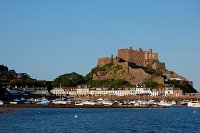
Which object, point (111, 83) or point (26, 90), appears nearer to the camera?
point (26, 90)

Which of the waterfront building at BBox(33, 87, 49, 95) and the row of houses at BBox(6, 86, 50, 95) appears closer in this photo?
the row of houses at BBox(6, 86, 50, 95)

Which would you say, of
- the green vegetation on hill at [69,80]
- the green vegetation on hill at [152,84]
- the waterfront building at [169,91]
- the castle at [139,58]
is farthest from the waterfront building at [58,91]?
the waterfront building at [169,91]

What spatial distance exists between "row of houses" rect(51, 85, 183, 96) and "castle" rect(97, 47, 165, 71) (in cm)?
1562

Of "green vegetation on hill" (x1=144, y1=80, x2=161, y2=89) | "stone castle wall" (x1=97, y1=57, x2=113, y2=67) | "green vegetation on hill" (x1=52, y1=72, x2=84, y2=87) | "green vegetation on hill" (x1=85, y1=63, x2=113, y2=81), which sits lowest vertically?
"green vegetation on hill" (x1=144, y1=80, x2=161, y2=89)

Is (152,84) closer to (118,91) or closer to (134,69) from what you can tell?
(134,69)

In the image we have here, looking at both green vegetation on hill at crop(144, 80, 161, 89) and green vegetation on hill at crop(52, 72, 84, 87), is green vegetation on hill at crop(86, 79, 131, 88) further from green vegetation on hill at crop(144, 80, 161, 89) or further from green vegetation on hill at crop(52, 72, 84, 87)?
green vegetation on hill at crop(52, 72, 84, 87)

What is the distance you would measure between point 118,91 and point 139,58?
69.9 ft

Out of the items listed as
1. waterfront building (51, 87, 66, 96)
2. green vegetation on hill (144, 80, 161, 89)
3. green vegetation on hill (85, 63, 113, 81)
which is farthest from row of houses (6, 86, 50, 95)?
green vegetation on hill (144, 80, 161, 89)

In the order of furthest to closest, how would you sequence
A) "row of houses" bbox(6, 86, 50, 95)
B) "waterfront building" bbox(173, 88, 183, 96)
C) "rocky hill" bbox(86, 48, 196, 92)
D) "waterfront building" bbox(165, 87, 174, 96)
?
1. "rocky hill" bbox(86, 48, 196, 92)
2. "waterfront building" bbox(173, 88, 183, 96)
3. "waterfront building" bbox(165, 87, 174, 96)
4. "row of houses" bbox(6, 86, 50, 95)

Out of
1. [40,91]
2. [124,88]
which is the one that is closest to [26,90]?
[40,91]

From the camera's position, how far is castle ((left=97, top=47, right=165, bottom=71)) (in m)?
159

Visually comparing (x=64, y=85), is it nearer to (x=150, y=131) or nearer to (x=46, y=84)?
(x=46, y=84)

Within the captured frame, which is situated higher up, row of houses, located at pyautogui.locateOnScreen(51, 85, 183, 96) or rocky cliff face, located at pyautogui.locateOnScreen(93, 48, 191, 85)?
rocky cliff face, located at pyautogui.locateOnScreen(93, 48, 191, 85)

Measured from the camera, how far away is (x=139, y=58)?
162 metres
